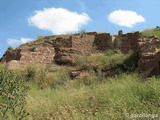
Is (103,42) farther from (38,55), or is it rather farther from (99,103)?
(99,103)

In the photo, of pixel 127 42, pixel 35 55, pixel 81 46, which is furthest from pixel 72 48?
pixel 127 42

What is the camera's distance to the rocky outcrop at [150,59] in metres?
6.43

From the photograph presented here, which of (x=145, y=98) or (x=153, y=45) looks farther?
(x=153, y=45)

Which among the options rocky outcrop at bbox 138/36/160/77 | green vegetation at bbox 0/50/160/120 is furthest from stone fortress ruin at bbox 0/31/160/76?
rocky outcrop at bbox 138/36/160/77

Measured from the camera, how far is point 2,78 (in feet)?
9.91

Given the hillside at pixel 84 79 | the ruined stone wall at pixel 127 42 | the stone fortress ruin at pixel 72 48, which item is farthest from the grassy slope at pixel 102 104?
the ruined stone wall at pixel 127 42

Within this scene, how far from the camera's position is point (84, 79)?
8.15 metres

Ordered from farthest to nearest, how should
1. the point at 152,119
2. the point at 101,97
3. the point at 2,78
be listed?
1. the point at 101,97
2. the point at 2,78
3. the point at 152,119

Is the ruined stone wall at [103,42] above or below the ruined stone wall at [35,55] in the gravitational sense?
above

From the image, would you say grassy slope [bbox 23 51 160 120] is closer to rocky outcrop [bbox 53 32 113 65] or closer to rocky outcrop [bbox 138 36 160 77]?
rocky outcrop [bbox 138 36 160 77]

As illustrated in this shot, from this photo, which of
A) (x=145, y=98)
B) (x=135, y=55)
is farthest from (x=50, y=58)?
(x=145, y=98)

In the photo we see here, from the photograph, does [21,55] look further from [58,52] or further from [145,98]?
[145,98]

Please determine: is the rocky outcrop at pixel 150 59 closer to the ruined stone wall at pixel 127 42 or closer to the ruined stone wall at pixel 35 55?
the ruined stone wall at pixel 127 42

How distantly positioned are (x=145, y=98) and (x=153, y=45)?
407cm
